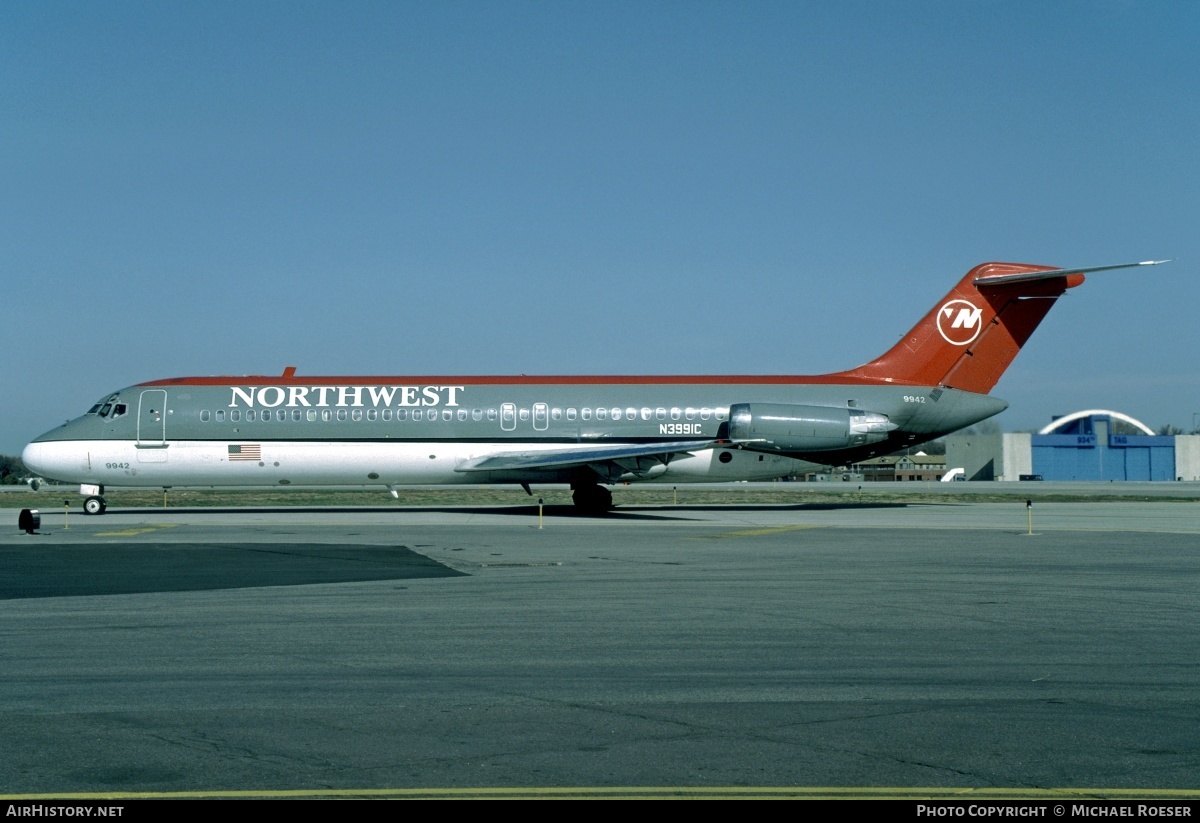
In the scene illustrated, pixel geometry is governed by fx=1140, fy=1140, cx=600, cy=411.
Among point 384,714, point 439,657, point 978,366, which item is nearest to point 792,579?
point 439,657

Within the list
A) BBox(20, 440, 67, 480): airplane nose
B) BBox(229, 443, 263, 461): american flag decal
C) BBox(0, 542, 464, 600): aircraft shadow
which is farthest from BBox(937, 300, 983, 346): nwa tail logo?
BBox(20, 440, 67, 480): airplane nose

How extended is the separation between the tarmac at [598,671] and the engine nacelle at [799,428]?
13283 millimetres

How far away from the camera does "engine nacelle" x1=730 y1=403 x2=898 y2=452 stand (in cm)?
3425

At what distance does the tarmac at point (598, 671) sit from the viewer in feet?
22.1

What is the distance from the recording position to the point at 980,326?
35.7m

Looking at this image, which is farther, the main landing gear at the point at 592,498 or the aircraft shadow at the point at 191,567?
the main landing gear at the point at 592,498

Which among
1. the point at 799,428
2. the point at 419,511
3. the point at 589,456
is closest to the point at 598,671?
the point at 589,456

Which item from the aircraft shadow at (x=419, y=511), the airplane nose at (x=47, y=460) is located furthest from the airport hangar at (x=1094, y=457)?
the airplane nose at (x=47, y=460)

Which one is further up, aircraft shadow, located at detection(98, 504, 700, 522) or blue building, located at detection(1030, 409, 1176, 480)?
blue building, located at detection(1030, 409, 1176, 480)

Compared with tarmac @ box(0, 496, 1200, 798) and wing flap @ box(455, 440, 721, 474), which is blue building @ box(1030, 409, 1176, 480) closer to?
wing flap @ box(455, 440, 721, 474)

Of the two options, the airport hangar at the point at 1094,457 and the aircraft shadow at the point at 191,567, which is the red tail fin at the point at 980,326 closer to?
the aircraft shadow at the point at 191,567

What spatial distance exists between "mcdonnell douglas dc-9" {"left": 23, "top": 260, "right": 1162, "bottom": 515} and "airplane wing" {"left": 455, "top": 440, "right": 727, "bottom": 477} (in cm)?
7

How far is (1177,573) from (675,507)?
22902 mm

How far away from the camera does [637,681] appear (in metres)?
9.35
